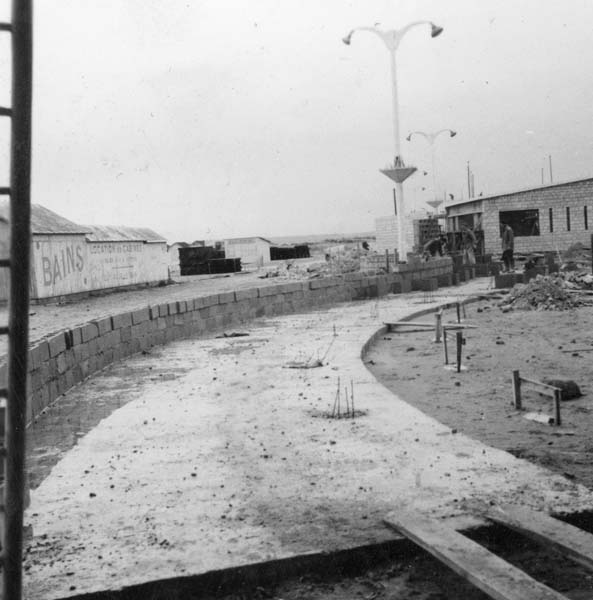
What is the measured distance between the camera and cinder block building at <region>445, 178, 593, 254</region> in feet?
112

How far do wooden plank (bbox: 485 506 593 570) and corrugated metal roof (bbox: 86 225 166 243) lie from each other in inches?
834

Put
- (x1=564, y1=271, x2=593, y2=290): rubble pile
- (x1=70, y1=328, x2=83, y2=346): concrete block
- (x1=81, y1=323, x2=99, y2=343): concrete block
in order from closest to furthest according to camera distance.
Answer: (x1=70, y1=328, x2=83, y2=346): concrete block, (x1=81, y1=323, x2=99, y2=343): concrete block, (x1=564, y1=271, x2=593, y2=290): rubble pile

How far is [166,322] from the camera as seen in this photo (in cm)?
1398

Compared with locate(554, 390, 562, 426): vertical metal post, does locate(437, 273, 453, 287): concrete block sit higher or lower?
higher

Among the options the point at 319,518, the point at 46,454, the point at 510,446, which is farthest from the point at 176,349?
the point at 319,518

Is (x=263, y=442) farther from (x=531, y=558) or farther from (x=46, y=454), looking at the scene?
(x=531, y=558)

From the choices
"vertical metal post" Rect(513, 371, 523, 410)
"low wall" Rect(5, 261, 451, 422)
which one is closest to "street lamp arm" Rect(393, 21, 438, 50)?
"low wall" Rect(5, 261, 451, 422)

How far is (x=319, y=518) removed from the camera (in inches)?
163

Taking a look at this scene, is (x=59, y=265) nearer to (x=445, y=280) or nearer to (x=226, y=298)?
(x=226, y=298)

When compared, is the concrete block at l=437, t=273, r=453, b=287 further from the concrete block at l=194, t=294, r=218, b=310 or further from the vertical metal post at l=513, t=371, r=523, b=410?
the vertical metal post at l=513, t=371, r=523, b=410

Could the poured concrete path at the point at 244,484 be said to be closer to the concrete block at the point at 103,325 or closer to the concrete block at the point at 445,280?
the concrete block at the point at 103,325

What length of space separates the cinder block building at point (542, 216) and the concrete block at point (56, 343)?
89.2 feet

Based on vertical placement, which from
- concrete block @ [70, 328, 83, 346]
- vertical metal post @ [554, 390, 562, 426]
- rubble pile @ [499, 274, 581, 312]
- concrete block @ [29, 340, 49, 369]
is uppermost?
rubble pile @ [499, 274, 581, 312]

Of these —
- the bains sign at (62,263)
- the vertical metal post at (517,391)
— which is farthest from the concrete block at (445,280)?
the vertical metal post at (517,391)
